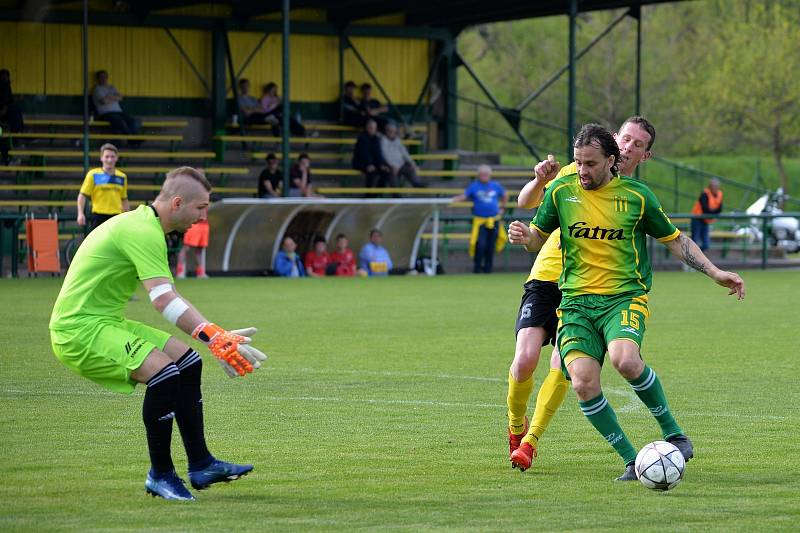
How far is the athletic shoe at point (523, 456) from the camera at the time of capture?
702cm

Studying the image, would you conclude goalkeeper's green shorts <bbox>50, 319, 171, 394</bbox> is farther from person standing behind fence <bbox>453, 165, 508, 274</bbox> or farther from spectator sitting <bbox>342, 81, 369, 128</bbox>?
spectator sitting <bbox>342, 81, 369, 128</bbox>

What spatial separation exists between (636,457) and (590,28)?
44.0 meters

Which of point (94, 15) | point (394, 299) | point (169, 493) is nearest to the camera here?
point (169, 493)

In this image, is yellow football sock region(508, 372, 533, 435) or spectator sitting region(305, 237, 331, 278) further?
spectator sitting region(305, 237, 331, 278)

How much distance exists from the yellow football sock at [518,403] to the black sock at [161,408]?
198 cm

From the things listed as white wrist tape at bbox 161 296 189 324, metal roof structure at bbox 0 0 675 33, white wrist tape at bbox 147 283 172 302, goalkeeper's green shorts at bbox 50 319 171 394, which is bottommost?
goalkeeper's green shorts at bbox 50 319 171 394

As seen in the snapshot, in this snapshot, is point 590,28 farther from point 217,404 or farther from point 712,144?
point 217,404

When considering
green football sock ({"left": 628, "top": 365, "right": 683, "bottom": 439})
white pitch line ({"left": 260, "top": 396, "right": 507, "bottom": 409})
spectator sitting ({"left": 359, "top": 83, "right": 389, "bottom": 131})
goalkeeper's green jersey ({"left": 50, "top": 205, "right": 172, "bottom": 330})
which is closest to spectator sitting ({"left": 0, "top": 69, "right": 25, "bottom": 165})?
spectator sitting ({"left": 359, "top": 83, "right": 389, "bottom": 131})

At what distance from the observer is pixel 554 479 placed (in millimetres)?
6859

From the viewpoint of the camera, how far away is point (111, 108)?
92.0 feet

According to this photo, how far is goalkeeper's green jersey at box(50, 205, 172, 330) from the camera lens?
614cm

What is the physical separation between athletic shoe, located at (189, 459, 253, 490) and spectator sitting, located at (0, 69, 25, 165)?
20.6 metres

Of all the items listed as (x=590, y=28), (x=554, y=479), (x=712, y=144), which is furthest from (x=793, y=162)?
(x=554, y=479)

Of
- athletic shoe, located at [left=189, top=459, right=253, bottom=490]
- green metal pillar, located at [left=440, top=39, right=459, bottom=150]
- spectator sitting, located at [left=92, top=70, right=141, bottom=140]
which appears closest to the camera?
athletic shoe, located at [left=189, top=459, right=253, bottom=490]
